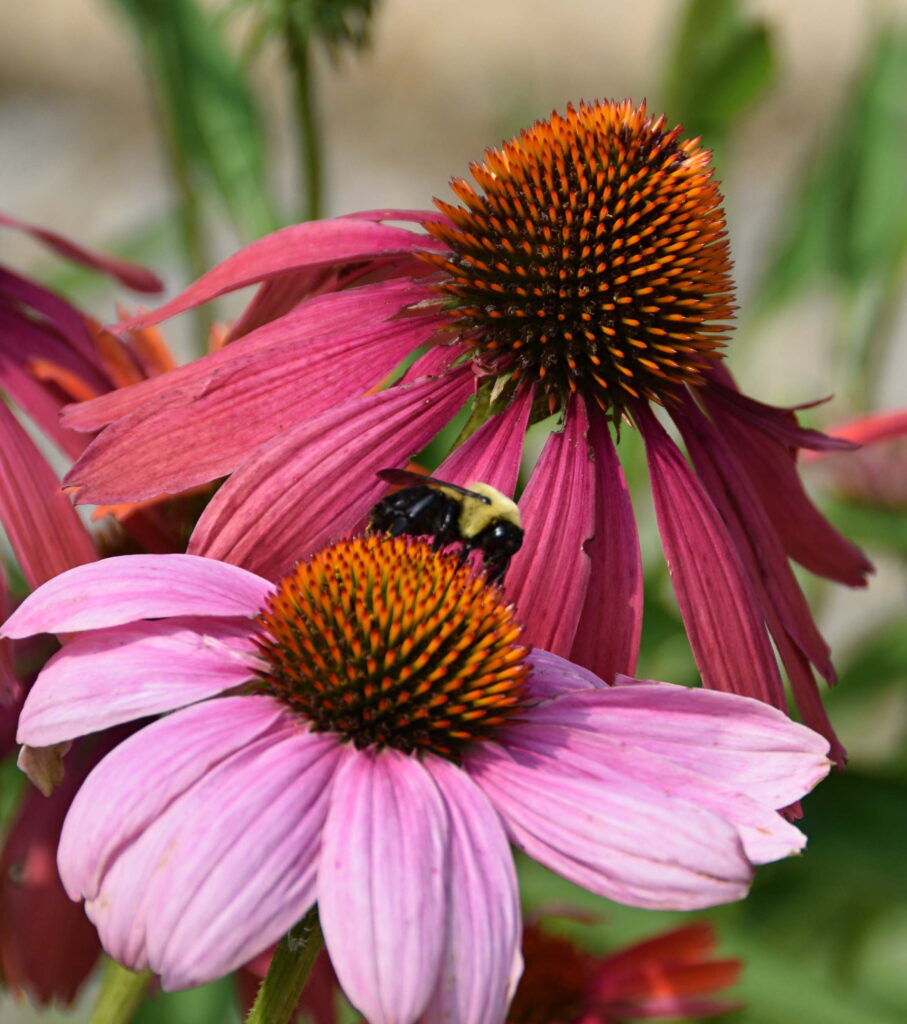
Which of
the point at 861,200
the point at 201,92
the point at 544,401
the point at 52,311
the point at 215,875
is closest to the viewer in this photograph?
the point at 215,875

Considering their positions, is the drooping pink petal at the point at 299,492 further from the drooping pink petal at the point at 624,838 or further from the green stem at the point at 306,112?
the green stem at the point at 306,112

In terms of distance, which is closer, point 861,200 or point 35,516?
point 35,516

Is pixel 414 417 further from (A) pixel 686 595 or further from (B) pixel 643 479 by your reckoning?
(B) pixel 643 479

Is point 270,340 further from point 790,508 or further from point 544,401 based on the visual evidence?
point 790,508

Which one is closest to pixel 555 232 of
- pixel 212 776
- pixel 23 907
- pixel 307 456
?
pixel 307 456

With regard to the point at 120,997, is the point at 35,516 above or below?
above

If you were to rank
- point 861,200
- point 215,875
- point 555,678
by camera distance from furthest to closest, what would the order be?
point 861,200 → point 555,678 → point 215,875

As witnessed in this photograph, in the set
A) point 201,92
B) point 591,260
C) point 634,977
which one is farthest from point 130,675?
point 201,92
